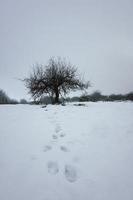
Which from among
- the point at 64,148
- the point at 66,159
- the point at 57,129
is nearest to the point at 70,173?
the point at 66,159

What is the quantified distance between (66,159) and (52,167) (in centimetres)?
37

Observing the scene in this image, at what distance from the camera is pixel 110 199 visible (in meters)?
2.50

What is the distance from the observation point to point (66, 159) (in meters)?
3.25

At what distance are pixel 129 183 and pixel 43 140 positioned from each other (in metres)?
2.25

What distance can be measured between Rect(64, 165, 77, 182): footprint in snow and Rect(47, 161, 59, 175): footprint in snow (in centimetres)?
21

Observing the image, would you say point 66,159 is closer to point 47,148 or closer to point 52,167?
point 52,167

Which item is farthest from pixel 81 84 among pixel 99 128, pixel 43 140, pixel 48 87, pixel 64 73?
pixel 43 140

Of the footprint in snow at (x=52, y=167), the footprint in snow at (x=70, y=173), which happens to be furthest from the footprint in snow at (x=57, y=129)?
the footprint in snow at (x=70, y=173)

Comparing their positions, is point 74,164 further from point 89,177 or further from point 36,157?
point 36,157

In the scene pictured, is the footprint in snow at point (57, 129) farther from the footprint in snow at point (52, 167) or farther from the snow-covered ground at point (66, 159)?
the footprint in snow at point (52, 167)

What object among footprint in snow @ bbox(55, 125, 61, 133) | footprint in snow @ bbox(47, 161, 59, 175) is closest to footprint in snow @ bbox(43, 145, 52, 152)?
footprint in snow @ bbox(47, 161, 59, 175)

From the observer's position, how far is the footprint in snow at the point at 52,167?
116 inches

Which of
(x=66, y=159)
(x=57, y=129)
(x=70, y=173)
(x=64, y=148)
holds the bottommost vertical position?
(x=70, y=173)

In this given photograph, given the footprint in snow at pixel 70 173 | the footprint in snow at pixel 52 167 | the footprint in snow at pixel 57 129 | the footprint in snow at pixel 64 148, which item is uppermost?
the footprint in snow at pixel 57 129
